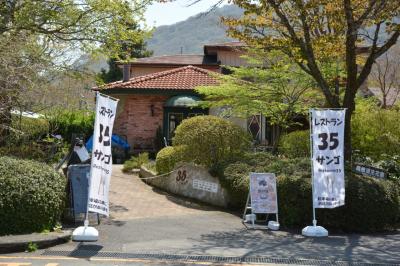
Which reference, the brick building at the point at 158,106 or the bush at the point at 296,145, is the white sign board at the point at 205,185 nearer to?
the bush at the point at 296,145

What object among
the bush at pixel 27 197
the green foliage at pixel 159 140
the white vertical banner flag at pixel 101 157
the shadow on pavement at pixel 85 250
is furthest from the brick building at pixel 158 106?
the shadow on pavement at pixel 85 250

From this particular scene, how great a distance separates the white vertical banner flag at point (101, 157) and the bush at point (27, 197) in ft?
2.71

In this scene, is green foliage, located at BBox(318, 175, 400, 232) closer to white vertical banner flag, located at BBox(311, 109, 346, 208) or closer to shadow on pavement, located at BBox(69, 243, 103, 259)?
white vertical banner flag, located at BBox(311, 109, 346, 208)

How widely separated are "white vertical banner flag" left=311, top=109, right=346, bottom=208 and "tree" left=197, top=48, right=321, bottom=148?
20.5 ft

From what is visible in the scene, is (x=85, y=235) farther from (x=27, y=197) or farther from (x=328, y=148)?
(x=328, y=148)

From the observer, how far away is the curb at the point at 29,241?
8430mm

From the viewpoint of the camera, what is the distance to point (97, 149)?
9500 millimetres

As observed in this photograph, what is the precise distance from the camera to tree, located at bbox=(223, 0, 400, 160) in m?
12.2

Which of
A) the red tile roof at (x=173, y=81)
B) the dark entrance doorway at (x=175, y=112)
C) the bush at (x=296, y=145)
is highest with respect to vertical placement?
the red tile roof at (x=173, y=81)

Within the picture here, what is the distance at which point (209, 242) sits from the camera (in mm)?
9523

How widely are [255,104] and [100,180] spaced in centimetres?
901

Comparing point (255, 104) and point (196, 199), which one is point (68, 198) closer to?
point (196, 199)

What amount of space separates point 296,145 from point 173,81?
962cm

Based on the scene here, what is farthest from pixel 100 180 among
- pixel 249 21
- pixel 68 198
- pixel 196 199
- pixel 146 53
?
pixel 146 53
